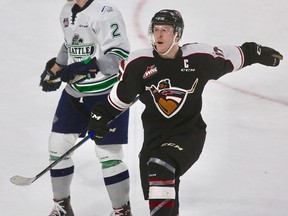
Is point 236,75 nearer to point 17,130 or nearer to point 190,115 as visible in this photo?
point 17,130

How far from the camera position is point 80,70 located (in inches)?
152

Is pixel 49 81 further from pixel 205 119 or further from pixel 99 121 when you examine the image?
pixel 205 119

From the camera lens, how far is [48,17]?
6.70 meters

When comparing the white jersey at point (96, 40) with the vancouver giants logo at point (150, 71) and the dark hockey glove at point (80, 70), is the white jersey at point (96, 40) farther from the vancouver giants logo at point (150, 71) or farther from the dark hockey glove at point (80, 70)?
the vancouver giants logo at point (150, 71)

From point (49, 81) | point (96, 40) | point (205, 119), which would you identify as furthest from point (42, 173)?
point (205, 119)

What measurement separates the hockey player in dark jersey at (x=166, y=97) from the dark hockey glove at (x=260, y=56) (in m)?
0.23

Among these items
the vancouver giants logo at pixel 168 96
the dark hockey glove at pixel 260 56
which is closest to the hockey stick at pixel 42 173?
the vancouver giants logo at pixel 168 96

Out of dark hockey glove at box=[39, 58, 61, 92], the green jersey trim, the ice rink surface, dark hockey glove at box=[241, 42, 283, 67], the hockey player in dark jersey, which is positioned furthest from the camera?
the ice rink surface

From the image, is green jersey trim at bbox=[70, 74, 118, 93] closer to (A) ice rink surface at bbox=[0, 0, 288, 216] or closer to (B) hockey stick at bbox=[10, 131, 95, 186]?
(B) hockey stick at bbox=[10, 131, 95, 186]

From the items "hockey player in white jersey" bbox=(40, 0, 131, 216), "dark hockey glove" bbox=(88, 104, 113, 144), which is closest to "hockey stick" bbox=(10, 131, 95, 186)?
"hockey player in white jersey" bbox=(40, 0, 131, 216)

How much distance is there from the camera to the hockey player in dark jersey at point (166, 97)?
3539 mm

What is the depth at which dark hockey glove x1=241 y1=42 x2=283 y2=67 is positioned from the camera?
12.6ft

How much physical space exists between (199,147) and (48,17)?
11.0 ft

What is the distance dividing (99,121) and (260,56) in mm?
853
